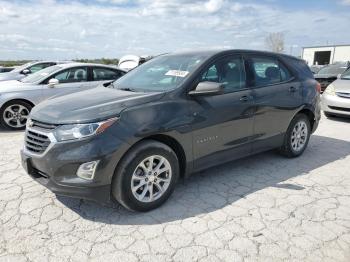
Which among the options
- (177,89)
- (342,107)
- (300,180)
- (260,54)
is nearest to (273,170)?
(300,180)

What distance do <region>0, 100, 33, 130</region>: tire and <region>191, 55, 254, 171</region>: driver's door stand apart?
5.23m

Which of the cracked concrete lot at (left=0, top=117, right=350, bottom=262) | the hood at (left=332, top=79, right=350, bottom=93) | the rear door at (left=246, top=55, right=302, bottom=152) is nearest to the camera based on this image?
the cracked concrete lot at (left=0, top=117, right=350, bottom=262)

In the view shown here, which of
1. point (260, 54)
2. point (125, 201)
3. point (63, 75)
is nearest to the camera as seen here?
point (125, 201)

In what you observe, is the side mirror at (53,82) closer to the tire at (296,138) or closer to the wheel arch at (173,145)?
the wheel arch at (173,145)

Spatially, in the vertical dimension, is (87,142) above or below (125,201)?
above

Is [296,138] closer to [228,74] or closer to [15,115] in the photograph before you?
[228,74]

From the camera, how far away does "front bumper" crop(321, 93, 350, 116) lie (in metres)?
8.46

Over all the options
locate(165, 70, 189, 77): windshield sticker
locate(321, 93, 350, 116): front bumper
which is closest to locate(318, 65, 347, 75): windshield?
locate(321, 93, 350, 116): front bumper

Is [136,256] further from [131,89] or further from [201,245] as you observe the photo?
[131,89]

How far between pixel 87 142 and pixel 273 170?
292 cm

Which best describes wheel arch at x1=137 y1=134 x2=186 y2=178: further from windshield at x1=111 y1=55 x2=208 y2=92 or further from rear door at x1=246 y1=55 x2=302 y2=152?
rear door at x1=246 y1=55 x2=302 y2=152

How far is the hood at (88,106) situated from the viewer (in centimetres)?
326

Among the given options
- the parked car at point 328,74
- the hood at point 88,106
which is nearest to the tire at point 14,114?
the hood at point 88,106

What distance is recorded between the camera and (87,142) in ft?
10.2
